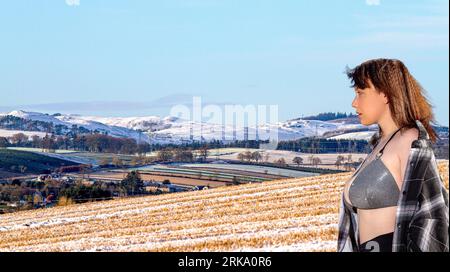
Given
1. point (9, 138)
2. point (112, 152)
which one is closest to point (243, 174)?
point (112, 152)

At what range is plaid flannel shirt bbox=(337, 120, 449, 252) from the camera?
2.14 meters

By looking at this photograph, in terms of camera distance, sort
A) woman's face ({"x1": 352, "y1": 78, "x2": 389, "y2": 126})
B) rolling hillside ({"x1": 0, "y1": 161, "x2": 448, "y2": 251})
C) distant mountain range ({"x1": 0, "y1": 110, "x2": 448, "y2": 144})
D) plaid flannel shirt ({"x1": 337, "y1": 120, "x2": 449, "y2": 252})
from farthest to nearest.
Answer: distant mountain range ({"x1": 0, "y1": 110, "x2": 448, "y2": 144})
rolling hillside ({"x1": 0, "y1": 161, "x2": 448, "y2": 251})
woman's face ({"x1": 352, "y1": 78, "x2": 389, "y2": 126})
plaid flannel shirt ({"x1": 337, "y1": 120, "x2": 449, "y2": 252})

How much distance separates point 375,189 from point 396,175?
0.08m

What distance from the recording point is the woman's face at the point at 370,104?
2248mm

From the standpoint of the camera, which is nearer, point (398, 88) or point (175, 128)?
point (398, 88)

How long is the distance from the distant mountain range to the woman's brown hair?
1278cm

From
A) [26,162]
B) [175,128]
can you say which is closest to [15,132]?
[26,162]

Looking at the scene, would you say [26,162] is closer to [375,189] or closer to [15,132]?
[15,132]

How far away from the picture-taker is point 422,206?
7.13 ft

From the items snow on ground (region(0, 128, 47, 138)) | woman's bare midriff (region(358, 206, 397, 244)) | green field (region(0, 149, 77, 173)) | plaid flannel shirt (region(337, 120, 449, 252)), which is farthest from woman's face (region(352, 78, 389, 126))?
green field (region(0, 149, 77, 173))

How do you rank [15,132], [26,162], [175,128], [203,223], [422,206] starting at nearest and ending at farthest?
[422,206] → [203,223] → [175,128] → [15,132] → [26,162]

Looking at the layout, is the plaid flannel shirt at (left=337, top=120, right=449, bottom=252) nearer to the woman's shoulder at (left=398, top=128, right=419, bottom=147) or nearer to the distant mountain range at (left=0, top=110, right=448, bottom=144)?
the woman's shoulder at (left=398, top=128, right=419, bottom=147)
